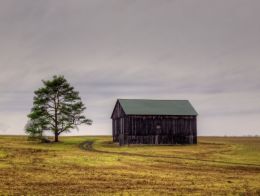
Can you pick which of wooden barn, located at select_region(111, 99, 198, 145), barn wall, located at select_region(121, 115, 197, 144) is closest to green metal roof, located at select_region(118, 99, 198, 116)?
wooden barn, located at select_region(111, 99, 198, 145)

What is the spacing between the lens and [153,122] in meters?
87.3

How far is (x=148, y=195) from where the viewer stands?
24516mm

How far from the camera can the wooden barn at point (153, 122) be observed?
3381 inches

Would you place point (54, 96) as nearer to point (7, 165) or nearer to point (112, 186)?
point (7, 165)

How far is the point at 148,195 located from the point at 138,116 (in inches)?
2434

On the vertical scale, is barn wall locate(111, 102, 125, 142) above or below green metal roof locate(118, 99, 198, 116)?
below

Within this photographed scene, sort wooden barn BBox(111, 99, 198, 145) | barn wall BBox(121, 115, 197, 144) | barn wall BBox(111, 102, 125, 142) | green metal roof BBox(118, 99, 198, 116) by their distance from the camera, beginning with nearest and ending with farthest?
1. barn wall BBox(121, 115, 197, 144)
2. wooden barn BBox(111, 99, 198, 145)
3. green metal roof BBox(118, 99, 198, 116)
4. barn wall BBox(111, 102, 125, 142)

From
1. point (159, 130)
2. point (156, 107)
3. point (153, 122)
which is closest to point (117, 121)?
point (156, 107)

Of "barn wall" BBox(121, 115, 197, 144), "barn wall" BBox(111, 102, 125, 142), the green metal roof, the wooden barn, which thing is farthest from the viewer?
"barn wall" BBox(111, 102, 125, 142)

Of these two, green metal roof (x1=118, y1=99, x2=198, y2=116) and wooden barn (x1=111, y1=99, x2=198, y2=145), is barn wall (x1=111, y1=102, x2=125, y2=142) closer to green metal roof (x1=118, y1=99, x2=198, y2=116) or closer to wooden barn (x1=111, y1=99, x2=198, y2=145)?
wooden barn (x1=111, y1=99, x2=198, y2=145)

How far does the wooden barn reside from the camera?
85.9 metres

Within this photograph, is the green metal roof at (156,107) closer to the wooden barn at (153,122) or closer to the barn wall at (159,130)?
the wooden barn at (153,122)

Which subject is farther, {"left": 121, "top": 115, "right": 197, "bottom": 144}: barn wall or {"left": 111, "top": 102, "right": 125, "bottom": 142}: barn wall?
{"left": 111, "top": 102, "right": 125, "bottom": 142}: barn wall

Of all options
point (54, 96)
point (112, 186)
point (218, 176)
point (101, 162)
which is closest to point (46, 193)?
point (112, 186)
